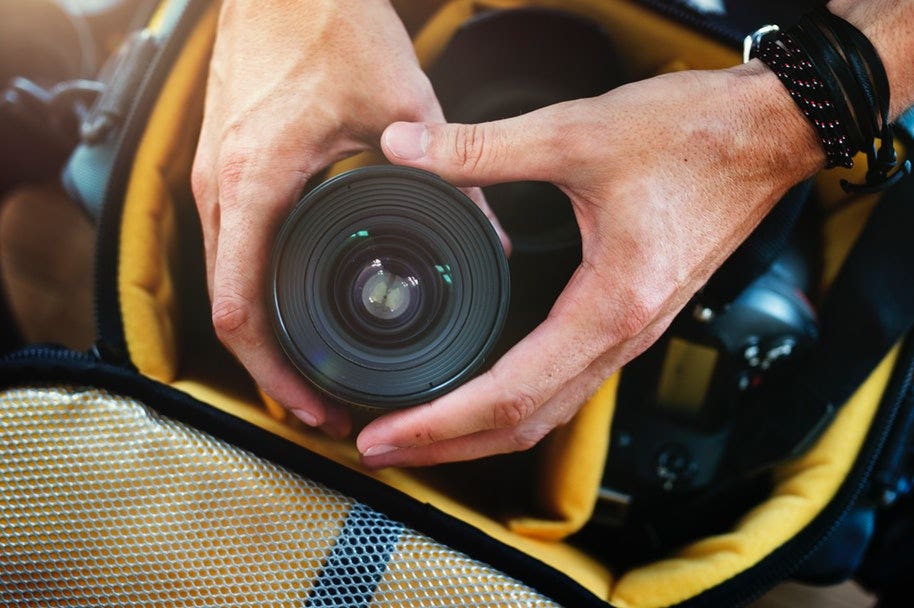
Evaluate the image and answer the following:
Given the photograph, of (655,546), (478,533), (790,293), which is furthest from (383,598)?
(790,293)

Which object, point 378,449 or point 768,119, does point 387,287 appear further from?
point 768,119

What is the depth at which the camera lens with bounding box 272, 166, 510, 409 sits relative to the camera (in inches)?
20.2

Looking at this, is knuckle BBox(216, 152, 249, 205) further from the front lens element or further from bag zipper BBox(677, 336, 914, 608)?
bag zipper BBox(677, 336, 914, 608)

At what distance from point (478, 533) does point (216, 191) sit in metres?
0.34

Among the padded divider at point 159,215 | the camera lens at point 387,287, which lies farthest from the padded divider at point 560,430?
Result: the camera lens at point 387,287

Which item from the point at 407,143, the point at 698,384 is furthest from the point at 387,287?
the point at 698,384

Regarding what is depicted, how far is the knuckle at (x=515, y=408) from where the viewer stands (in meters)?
0.52

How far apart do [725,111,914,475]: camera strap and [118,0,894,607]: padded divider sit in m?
0.03

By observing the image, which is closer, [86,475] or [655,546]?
[86,475]

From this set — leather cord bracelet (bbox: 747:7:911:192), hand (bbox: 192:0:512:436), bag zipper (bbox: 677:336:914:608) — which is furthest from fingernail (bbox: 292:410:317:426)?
leather cord bracelet (bbox: 747:7:911:192)

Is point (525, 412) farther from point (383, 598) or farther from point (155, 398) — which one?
point (155, 398)

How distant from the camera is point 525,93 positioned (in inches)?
28.2

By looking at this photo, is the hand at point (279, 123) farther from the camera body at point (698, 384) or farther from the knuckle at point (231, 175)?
the camera body at point (698, 384)

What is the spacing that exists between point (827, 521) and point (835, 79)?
0.37 metres
